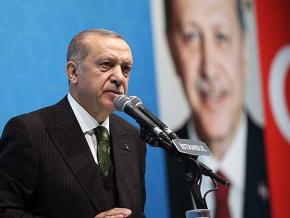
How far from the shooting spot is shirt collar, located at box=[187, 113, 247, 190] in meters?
3.69

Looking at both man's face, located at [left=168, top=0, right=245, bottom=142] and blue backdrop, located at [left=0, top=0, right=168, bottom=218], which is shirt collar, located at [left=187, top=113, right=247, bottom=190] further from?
blue backdrop, located at [left=0, top=0, right=168, bottom=218]

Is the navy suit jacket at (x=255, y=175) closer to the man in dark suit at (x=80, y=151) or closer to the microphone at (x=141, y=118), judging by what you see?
the man in dark suit at (x=80, y=151)

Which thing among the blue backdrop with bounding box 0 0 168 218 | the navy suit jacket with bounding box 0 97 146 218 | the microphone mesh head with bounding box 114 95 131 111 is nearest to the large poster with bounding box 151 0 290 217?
the blue backdrop with bounding box 0 0 168 218

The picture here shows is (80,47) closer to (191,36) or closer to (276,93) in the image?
(191,36)

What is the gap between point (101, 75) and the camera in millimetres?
2414

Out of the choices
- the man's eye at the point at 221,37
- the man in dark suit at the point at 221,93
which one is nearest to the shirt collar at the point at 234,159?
the man in dark suit at the point at 221,93

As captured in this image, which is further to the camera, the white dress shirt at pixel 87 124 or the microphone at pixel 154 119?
the white dress shirt at pixel 87 124

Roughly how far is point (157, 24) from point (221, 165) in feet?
3.13

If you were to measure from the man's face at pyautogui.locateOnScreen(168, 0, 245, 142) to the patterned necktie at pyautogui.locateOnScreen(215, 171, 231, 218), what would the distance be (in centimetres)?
33

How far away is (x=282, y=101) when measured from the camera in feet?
13.5

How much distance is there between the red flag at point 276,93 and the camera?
3.99 m

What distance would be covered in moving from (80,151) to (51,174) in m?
0.16

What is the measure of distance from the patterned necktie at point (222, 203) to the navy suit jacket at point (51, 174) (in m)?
1.29

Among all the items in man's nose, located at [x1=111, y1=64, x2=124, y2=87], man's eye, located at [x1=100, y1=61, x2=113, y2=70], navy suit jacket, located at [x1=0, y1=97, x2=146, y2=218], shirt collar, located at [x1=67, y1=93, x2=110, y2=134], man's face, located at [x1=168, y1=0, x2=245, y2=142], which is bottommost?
navy suit jacket, located at [x1=0, y1=97, x2=146, y2=218]
